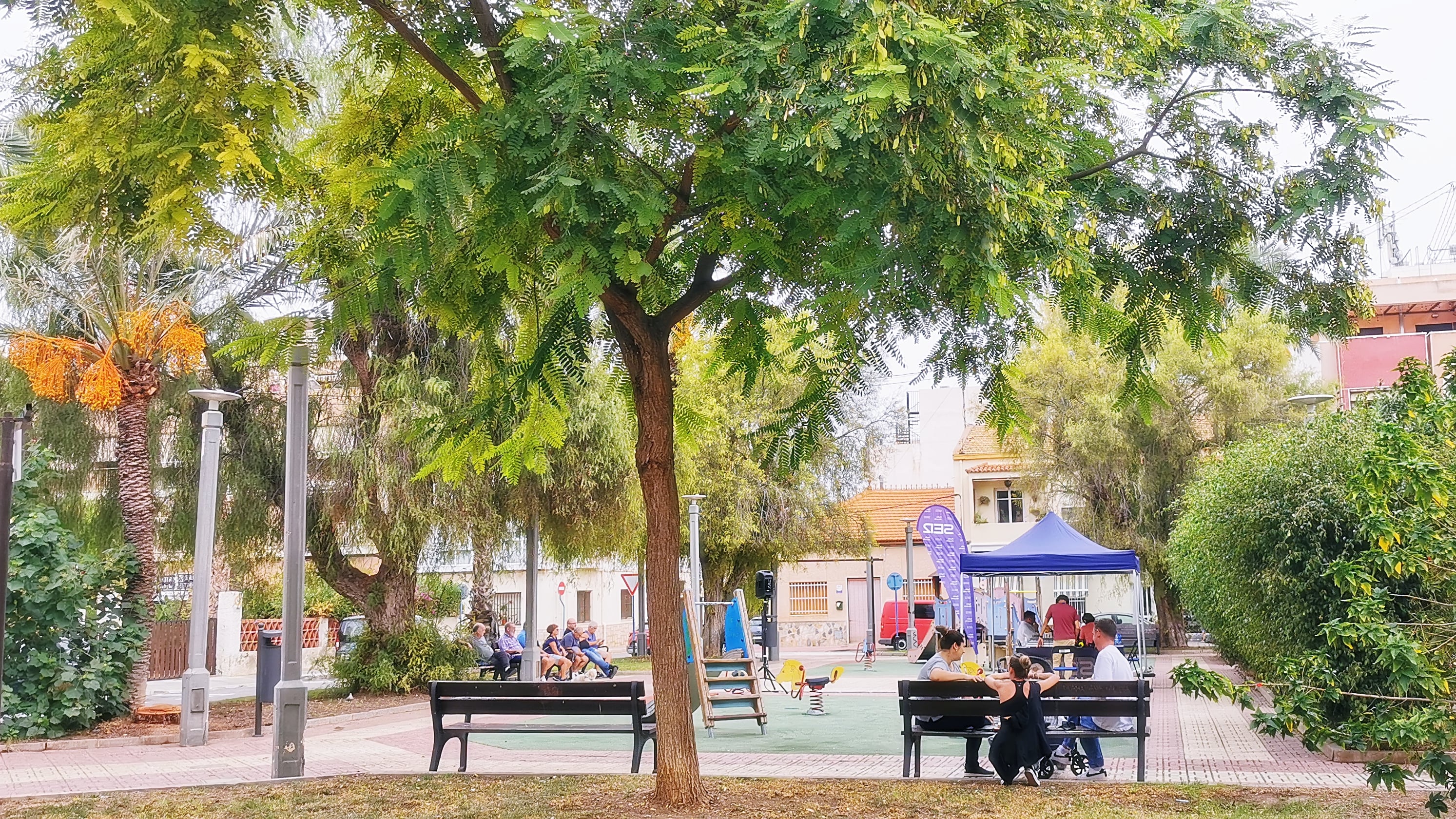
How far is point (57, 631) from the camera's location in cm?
1722

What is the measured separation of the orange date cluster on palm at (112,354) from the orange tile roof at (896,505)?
4006cm

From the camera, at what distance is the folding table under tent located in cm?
2028

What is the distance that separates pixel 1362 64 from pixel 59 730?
17.3 metres

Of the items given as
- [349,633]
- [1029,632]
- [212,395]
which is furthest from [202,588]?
[349,633]

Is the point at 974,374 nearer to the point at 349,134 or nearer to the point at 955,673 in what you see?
the point at 955,673

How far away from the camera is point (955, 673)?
1157 centimetres

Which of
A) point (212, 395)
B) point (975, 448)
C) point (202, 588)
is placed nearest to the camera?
point (202, 588)

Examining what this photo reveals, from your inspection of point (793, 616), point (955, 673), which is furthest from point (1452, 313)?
point (955, 673)

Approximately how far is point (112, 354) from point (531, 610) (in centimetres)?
891

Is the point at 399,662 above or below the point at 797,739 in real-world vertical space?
above

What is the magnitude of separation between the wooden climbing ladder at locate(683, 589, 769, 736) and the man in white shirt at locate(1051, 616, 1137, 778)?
4.18 meters

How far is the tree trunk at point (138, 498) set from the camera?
18625 mm

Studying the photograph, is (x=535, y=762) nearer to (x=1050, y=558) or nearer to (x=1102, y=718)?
(x=1102, y=718)

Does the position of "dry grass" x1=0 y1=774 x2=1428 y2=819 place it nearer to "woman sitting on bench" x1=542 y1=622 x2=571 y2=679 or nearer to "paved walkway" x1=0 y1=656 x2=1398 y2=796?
"paved walkway" x1=0 y1=656 x2=1398 y2=796
